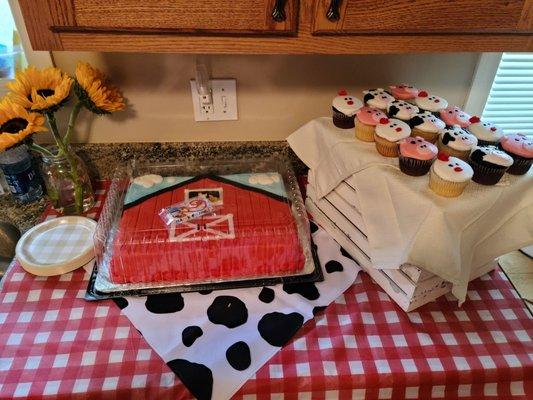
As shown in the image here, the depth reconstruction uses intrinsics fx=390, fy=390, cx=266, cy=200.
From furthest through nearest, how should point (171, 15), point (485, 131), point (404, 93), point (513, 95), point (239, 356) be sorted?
Result: point (513, 95) → point (404, 93) → point (485, 131) → point (239, 356) → point (171, 15)

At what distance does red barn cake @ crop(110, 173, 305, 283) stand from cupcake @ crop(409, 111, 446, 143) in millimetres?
310

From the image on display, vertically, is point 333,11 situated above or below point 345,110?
above

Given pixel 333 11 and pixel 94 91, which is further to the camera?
pixel 94 91

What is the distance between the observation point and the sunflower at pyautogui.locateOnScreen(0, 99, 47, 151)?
767mm

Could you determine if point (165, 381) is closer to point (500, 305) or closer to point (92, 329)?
→ point (92, 329)

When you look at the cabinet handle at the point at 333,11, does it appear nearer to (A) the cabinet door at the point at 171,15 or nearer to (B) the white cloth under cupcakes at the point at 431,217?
(A) the cabinet door at the point at 171,15

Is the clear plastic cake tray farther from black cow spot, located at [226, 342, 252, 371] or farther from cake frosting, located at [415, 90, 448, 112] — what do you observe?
cake frosting, located at [415, 90, 448, 112]

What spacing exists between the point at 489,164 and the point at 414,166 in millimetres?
124

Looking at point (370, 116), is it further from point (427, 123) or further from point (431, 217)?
point (431, 217)

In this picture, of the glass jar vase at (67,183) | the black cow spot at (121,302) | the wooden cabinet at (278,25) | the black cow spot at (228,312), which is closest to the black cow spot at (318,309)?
the black cow spot at (228,312)

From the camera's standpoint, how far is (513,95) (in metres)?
1.10

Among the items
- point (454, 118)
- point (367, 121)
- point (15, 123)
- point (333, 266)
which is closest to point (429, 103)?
point (454, 118)

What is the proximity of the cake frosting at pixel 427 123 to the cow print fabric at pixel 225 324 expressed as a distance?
32 cm

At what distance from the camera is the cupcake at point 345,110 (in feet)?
2.73
